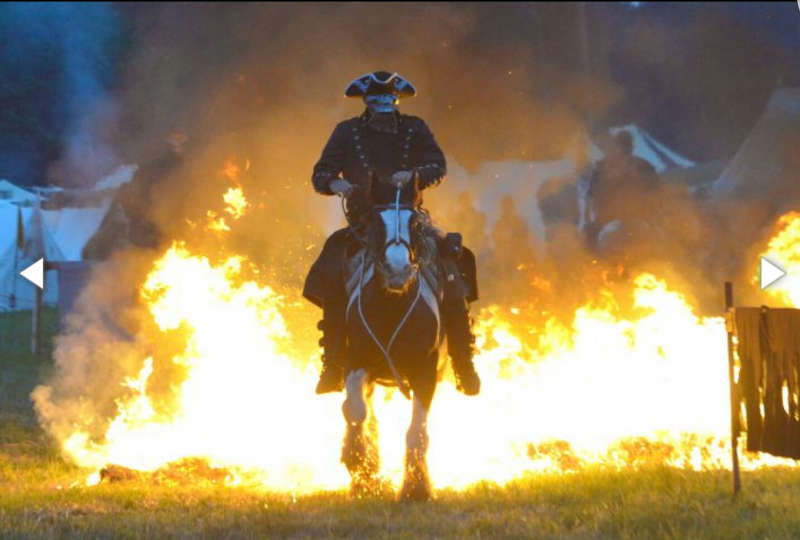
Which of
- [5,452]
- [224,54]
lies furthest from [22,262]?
[5,452]

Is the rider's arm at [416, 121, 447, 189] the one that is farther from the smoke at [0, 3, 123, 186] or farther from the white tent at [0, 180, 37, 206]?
the smoke at [0, 3, 123, 186]

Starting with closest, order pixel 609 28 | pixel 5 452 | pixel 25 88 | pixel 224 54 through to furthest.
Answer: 1. pixel 5 452
2. pixel 224 54
3. pixel 25 88
4. pixel 609 28

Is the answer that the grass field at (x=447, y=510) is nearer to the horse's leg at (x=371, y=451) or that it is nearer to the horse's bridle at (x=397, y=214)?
the horse's leg at (x=371, y=451)

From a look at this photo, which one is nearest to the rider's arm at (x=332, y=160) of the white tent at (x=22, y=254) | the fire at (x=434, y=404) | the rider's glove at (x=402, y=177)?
the rider's glove at (x=402, y=177)

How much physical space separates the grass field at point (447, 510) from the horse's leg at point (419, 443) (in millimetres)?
162

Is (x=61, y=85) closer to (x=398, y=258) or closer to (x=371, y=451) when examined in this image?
(x=371, y=451)

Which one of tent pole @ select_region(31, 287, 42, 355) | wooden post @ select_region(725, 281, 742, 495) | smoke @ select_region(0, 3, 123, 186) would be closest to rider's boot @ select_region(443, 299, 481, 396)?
wooden post @ select_region(725, 281, 742, 495)

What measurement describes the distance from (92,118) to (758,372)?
505 inches

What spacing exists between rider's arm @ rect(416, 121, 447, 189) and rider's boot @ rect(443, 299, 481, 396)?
99cm

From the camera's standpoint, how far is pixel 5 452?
397 inches

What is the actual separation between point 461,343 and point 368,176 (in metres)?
1.57

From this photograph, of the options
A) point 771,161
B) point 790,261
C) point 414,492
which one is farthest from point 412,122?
point 771,161

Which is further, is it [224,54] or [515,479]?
[224,54]

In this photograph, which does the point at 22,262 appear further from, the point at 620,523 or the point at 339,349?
the point at 620,523
